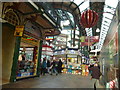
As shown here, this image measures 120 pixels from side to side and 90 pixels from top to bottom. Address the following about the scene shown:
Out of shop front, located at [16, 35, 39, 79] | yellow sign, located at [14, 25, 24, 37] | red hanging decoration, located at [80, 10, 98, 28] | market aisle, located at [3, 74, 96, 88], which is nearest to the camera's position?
red hanging decoration, located at [80, 10, 98, 28]

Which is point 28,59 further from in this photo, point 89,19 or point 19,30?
point 89,19

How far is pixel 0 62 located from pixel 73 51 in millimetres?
15122

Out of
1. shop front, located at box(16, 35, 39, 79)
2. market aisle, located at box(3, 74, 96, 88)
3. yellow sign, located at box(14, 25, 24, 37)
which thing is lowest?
market aisle, located at box(3, 74, 96, 88)

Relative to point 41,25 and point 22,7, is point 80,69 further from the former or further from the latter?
point 22,7

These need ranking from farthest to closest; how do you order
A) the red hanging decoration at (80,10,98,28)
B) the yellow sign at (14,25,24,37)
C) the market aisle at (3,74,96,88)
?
the yellow sign at (14,25,24,37), the market aisle at (3,74,96,88), the red hanging decoration at (80,10,98,28)

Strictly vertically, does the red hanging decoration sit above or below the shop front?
above

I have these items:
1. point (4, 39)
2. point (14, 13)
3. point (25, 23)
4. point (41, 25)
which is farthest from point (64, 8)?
point (4, 39)

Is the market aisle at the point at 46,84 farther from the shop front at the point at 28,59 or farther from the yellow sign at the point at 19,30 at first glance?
the yellow sign at the point at 19,30

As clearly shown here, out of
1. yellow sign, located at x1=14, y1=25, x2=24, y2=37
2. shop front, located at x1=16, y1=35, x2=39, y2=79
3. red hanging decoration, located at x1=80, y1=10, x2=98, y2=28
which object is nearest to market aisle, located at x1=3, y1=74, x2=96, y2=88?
shop front, located at x1=16, y1=35, x2=39, y2=79

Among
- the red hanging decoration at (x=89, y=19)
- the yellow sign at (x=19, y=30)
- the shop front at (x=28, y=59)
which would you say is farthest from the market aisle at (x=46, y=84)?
the red hanging decoration at (x=89, y=19)

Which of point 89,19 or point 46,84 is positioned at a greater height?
point 89,19

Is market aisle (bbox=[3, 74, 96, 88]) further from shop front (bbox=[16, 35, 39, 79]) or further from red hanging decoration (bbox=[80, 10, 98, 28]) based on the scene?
red hanging decoration (bbox=[80, 10, 98, 28])

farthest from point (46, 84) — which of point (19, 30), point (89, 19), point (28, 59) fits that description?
point (89, 19)

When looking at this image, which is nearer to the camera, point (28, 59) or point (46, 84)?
point (46, 84)
